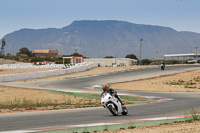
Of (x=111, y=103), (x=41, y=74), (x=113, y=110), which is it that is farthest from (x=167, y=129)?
(x=41, y=74)

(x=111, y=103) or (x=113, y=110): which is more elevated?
(x=111, y=103)

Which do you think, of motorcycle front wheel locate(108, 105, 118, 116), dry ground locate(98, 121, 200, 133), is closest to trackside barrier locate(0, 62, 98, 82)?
motorcycle front wheel locate(108, 105, 118, 116)

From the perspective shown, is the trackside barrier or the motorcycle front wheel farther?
the trackside barrier

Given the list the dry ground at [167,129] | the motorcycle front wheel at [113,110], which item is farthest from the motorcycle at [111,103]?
the dry ground at [167,129]

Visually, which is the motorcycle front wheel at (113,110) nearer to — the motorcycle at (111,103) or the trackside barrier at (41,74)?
the motorcycle at (111,103)

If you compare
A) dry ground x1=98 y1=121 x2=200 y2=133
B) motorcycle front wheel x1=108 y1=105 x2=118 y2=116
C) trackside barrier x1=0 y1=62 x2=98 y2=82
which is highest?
trackside barrier x1=0 y1=62 x2=98 y2=82

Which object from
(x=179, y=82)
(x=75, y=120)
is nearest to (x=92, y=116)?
Answer: (x=75, y=120)

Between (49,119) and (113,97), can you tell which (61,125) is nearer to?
(49,119)

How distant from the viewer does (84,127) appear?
35.7 ft

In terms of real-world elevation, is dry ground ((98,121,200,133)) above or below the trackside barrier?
below

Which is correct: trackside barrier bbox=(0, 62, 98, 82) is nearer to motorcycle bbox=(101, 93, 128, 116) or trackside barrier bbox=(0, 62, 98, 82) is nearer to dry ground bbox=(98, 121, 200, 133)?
motorcycle bbox=(101, 93, 128, 116)

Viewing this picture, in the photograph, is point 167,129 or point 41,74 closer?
point 167,129

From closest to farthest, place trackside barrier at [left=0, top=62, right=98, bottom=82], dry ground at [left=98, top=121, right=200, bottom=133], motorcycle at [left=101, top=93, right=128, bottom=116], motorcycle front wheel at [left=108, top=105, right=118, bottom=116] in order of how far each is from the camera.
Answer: dry ground at [left=98, top=121, right=200, bottom=133] → motorcycle at [left=101, top=93, right=128, bottom=116] → motorcycle front wheel at [left=108, top=105, right=118, bottom=116] → trackside barrier at [left=0, top=62, right=98, bottom=82]

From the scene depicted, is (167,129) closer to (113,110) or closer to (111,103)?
(111,103)
